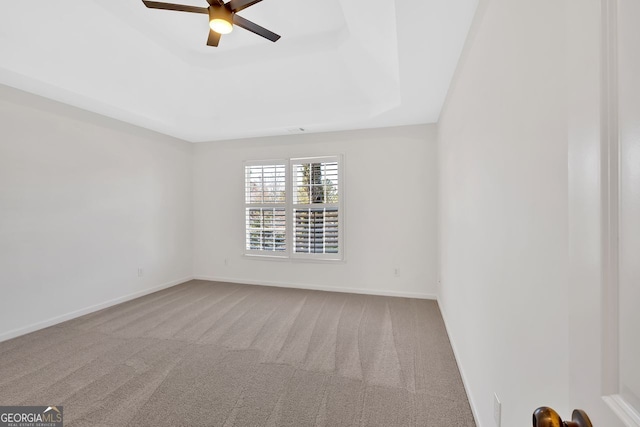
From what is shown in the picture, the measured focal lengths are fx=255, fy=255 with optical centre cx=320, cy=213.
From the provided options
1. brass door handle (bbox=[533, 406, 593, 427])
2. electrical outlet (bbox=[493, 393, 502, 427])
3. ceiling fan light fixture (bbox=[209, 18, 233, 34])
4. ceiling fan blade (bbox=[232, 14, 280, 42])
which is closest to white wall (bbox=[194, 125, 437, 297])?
ceiling fan blade (bbox=[232, 14, 280, 42])

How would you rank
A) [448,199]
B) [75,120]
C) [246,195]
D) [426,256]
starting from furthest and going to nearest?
[246,195], [426,256], [75,120], [448,199]

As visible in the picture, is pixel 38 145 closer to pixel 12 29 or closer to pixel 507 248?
pixel 12 29

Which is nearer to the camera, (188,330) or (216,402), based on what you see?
(216,402)

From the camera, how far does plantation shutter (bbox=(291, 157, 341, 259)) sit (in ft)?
12.9

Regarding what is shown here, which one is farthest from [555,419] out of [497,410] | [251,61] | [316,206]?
[316,206]

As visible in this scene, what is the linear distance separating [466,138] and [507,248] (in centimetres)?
102

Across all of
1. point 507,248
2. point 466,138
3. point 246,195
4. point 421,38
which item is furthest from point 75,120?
point 507,248

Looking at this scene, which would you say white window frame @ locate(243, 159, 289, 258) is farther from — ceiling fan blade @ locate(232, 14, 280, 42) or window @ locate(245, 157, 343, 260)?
ceiling fan blade @ locate(232, 14, 280, 42)

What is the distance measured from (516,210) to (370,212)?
2726mm

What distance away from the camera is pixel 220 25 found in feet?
5.88

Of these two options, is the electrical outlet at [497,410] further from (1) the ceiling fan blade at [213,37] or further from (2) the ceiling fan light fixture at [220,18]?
(1) the ceiling fan blade at [213,37]

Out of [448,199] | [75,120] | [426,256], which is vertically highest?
[75,120]

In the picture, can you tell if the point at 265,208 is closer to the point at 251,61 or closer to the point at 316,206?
the point at 316,206

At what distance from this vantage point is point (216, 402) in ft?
5.55
